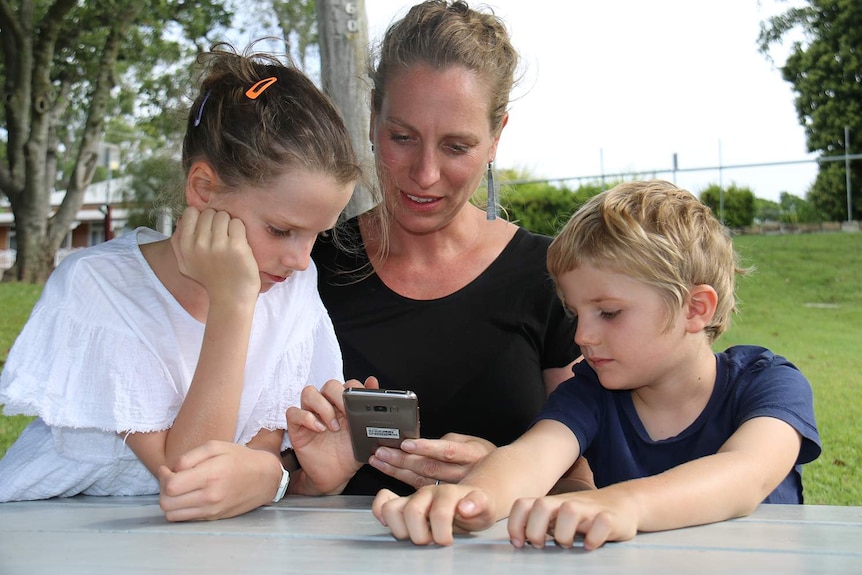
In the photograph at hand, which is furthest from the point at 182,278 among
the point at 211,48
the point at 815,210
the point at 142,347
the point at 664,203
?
the point at 815,210

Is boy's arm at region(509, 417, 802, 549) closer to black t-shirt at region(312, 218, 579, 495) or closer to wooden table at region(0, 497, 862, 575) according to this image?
wooden table at region(0, 497, 862, 575)

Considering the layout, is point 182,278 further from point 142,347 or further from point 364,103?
point 364,103

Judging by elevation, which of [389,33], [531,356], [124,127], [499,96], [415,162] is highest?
[124,127]

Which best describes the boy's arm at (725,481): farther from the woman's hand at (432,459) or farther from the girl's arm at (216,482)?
the girl's arm at (216,482)

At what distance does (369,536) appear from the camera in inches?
55.1

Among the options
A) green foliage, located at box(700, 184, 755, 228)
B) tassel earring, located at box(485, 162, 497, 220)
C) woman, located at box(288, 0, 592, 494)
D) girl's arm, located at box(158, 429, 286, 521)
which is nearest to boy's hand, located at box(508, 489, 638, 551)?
girl's arm, located at box(158, 429, 286, 521)

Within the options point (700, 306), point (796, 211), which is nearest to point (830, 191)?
point (796, 211)

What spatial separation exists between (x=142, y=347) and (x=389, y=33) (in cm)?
115

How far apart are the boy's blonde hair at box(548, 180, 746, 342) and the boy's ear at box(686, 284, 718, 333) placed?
1.0 inches

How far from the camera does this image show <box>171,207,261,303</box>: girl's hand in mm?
1880

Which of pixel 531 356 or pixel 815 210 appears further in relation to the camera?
pixel 815 210

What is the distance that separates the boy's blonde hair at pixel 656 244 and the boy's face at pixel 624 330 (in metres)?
0.02

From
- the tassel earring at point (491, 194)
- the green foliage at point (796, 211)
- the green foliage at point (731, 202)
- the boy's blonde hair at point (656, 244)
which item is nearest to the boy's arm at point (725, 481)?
the boy's blonde hair at point (656, 244)

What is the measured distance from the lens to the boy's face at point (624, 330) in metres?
1.94
